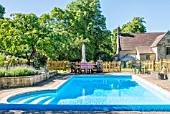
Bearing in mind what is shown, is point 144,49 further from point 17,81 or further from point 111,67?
point 17,81

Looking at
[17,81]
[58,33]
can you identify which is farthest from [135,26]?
[17,81]

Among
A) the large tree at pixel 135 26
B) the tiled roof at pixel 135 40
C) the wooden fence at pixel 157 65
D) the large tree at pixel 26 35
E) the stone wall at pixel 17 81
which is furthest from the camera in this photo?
the large tree at pixel 135 26

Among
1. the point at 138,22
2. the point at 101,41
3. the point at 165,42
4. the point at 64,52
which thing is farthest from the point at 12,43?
the point at 138,22

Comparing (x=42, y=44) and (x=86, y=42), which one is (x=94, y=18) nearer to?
(x=86, y=42)

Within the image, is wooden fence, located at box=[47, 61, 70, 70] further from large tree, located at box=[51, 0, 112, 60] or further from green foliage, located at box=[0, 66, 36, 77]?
green foliage, located at box=[0, 66, 36, 77]

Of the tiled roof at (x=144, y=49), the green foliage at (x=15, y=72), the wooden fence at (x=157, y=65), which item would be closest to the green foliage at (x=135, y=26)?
the tiled roof at (x=144, y=49)

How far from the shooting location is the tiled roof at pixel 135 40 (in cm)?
3944

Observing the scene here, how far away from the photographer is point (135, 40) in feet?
132

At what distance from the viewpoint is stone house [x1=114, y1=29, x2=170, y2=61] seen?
35344mm

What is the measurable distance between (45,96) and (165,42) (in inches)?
1144

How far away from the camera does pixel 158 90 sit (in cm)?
1055

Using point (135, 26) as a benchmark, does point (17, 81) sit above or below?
below

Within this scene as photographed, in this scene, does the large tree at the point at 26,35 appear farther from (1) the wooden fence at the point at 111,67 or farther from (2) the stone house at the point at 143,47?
(2) the stone house at the point at 143,47

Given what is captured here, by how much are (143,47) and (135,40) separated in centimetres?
304
